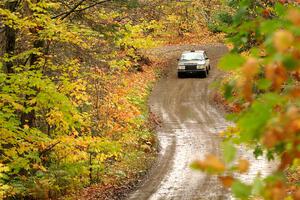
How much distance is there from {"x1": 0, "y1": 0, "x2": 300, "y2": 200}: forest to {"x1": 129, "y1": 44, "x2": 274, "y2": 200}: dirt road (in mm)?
753

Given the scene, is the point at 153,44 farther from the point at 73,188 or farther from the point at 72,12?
the point at 73,188

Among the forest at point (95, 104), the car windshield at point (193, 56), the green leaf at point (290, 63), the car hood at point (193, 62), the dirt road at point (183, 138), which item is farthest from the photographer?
the car windshield at point (193, 56)

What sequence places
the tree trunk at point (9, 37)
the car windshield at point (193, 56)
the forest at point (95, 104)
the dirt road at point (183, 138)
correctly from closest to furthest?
the forest at point (95, 104) < the tree trunk at point (9, 37) < the dirt road at point (183, 138) < the car windshield at point (193, 56)

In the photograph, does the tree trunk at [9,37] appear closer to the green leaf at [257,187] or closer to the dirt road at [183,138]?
the dirt road at [183,138]

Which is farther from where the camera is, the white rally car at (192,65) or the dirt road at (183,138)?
the white rally car at (192,65)

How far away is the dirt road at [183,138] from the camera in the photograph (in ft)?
41.8

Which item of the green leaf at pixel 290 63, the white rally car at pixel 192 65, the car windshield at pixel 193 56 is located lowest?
the white rally car at pixel 192 65

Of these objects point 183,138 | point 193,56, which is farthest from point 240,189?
point 193,56

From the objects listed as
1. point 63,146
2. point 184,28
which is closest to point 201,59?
point 184,28

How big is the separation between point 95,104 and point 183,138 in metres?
4.60

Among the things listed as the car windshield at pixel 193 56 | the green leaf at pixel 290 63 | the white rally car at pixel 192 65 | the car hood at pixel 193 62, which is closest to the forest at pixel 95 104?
the green leaf at pixel 290 63

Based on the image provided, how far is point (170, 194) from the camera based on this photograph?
12.5 metres

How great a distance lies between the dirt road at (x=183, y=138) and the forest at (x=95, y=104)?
2.47 ft

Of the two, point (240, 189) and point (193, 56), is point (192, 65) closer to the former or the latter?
point (193, 56)
